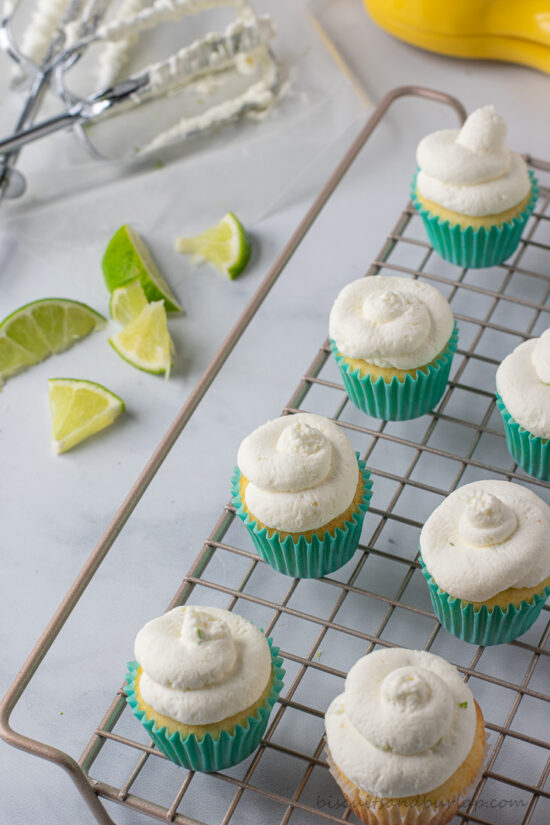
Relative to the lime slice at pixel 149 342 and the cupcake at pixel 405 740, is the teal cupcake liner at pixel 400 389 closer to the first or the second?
the lime slice at pixel 149 342

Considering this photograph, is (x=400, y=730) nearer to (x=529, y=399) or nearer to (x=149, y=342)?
(x=529, y=399)

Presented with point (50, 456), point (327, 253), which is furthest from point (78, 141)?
point (50, 456)

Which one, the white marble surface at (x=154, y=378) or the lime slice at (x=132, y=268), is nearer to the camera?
the white marble surface at (x=154, y=378)

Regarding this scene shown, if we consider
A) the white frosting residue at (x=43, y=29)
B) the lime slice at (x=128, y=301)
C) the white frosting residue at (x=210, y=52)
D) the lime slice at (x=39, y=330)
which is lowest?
the lime slice at (x=128, y=301)

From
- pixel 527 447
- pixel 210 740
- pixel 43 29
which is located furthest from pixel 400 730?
pixel 43 29

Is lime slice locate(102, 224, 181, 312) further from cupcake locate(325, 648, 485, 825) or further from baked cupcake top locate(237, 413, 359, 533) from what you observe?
cupcake locate(325, 648, 485, 825)

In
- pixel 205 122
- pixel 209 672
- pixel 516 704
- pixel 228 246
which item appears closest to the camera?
pixel 209 672

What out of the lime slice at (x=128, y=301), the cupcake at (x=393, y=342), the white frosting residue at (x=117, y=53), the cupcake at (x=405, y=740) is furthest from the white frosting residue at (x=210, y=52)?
the cupcake at (x=405, y=740)

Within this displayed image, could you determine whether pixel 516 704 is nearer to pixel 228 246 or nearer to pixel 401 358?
pixel 401 358
